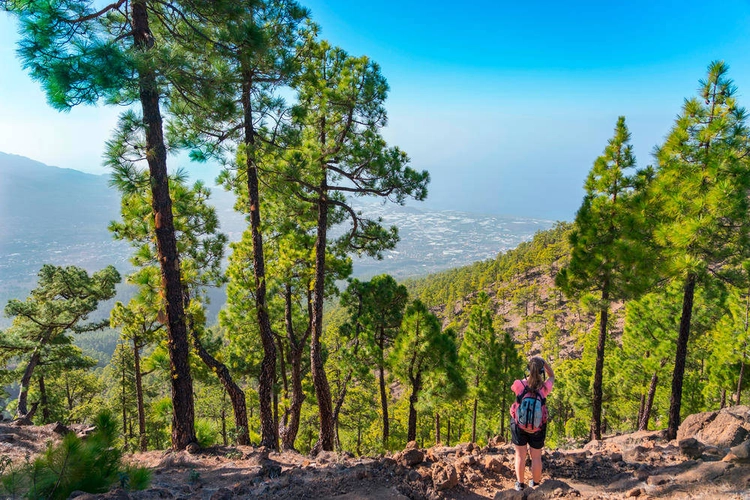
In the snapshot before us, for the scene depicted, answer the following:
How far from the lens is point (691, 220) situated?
25.5 feet

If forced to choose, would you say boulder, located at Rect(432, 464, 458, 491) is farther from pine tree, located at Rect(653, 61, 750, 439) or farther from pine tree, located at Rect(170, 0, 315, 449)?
pine tree, located at Rect(653, 61, 750, 439)

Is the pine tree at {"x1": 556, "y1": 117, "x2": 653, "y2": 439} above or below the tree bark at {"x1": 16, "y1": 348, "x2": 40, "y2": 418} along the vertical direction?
above

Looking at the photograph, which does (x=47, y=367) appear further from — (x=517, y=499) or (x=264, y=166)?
(x=517, y=499)

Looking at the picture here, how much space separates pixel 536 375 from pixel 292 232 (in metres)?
7.06

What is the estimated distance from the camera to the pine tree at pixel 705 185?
7.61 meters

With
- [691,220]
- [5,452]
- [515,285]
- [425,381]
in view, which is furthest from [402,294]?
[515,285]

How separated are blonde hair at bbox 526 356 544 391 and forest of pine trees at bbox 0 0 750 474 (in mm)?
4775

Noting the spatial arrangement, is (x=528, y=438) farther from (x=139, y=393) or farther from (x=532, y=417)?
(x=139, y=393)

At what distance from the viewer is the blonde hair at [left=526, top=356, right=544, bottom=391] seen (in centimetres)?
444

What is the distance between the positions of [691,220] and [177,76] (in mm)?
10159

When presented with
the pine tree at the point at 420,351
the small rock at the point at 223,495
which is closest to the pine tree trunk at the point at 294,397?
the pine tree at the point at 420,351

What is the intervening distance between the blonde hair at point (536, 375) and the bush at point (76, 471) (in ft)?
14.4

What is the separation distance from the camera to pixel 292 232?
31.9ft

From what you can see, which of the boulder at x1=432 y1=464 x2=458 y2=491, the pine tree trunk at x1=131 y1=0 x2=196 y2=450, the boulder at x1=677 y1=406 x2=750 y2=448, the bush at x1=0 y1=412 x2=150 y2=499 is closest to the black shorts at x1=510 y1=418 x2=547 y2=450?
the boulder at x1=432 y1=464 x2=458 y2=491
